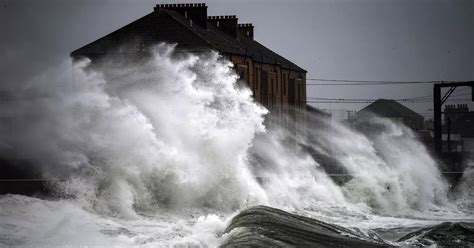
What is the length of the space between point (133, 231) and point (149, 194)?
17.0 ft

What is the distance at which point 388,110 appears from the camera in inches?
4063

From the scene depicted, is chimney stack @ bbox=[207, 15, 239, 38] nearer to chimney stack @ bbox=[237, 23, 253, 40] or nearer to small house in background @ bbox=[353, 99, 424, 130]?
chimney stack @ bbox=[237, 23, 253, 40]

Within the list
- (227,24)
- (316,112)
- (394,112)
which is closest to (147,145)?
(227,24)

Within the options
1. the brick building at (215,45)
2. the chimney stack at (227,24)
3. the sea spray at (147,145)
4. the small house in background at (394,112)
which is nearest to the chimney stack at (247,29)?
the brick building at (215,45)

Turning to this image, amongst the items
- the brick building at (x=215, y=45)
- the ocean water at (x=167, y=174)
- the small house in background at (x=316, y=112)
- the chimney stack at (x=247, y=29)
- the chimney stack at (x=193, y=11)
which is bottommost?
the ocean water at (x=167, y=174)

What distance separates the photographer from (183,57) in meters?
37.9

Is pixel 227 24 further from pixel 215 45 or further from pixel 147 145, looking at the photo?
pixel 147 145

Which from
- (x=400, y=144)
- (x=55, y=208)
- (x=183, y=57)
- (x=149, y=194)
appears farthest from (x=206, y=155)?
(x=400, y=144)

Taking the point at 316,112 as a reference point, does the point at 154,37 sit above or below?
above

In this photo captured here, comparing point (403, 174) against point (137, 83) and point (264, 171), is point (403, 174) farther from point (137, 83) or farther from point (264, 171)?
point (137, 83)

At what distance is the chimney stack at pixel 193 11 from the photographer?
46.3 m

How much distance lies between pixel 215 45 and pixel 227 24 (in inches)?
532

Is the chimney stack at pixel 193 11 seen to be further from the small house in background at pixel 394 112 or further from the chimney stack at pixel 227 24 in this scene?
the small house in background at pixel 394 112

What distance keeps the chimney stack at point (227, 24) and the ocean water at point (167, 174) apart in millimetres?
14988
